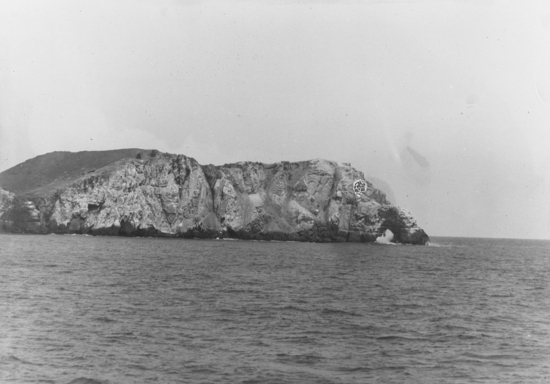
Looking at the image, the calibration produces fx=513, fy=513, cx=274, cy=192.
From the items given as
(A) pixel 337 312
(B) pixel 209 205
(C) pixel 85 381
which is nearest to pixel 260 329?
(A) pixel 337 312

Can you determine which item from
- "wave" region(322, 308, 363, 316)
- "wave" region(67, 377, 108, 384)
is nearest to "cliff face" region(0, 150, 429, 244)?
"wave" region(322, 308, 363, 316)

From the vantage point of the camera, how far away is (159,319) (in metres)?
27.6

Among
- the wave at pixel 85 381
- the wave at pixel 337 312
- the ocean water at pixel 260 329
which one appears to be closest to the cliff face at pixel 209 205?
the ocean water at pixel 260 329

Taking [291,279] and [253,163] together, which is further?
[253,163]

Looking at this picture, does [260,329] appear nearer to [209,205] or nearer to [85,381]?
[85,381]

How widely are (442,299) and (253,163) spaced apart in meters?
114

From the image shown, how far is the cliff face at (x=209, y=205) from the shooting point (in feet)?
420

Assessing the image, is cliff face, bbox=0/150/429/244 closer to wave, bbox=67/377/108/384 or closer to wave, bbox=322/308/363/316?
wave, bbox=322/308/363/316

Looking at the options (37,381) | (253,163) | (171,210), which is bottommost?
(37,381)

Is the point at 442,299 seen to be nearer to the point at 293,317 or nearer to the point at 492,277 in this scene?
the point at 293,317

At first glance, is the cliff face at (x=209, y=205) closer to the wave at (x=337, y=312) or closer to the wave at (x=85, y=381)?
the wave at (x=337, y=312)

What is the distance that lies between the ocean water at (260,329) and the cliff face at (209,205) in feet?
271

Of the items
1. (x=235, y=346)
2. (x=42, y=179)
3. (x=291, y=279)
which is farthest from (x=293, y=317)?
(x=42, y=179)

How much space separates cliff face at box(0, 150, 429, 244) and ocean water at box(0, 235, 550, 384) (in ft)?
271
